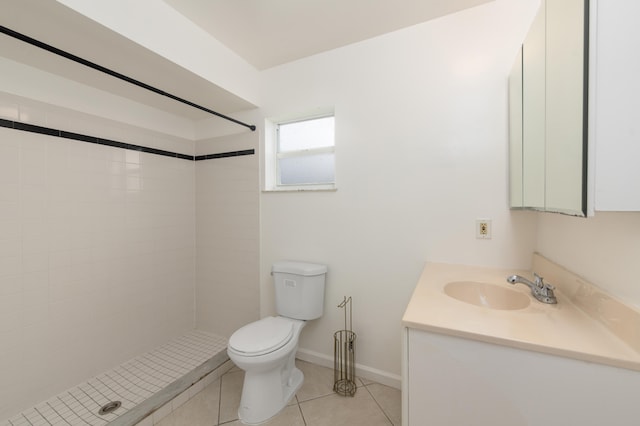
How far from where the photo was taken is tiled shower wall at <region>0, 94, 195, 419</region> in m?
1.50

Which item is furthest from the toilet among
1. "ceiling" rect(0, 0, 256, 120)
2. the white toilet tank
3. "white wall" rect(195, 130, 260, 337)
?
"ceiling" rect(0, 0, 256, 120)

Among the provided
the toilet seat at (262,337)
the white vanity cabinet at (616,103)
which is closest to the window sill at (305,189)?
the toilet seat at (262,337)

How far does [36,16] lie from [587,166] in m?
2.24

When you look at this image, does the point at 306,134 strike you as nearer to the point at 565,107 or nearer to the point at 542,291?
the point at 565,107

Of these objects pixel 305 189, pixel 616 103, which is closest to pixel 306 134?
pixel 305 189

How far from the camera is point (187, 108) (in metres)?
2.24

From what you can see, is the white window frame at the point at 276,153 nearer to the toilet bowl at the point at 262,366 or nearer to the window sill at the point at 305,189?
the window sill at the point at 305,189

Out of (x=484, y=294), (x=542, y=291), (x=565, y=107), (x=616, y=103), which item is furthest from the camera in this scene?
(x=484, y=294)

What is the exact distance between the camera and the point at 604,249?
909mm

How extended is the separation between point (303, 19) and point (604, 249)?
6.16 feet

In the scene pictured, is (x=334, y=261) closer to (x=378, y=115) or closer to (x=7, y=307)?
(x=378, y=115)

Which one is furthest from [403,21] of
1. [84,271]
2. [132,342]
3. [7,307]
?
[132,342]

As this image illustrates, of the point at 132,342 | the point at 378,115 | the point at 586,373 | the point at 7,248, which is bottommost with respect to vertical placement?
the point at 132,342

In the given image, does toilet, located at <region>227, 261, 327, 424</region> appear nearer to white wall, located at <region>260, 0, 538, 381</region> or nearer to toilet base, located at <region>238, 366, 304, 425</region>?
toilet base, located at <region>238, 366, 304, 425</region>
